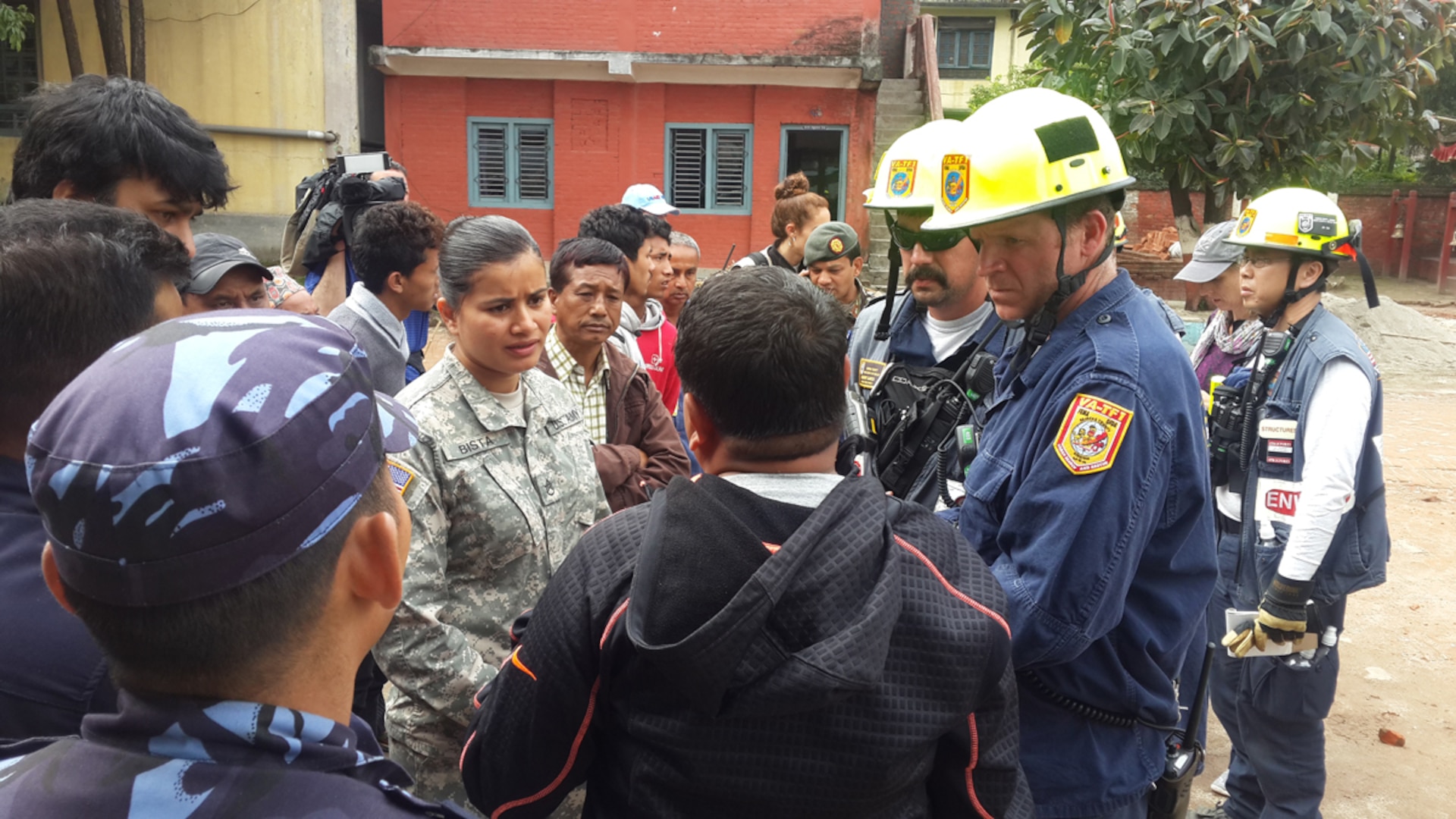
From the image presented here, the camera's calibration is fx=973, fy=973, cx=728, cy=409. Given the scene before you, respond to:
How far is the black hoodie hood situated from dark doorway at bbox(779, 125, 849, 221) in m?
14.4

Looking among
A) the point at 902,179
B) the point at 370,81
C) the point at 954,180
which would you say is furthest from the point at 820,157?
the point at 954,180

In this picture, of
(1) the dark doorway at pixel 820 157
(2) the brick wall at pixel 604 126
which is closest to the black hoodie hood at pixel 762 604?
(2) the brick wall at pixel 604 126

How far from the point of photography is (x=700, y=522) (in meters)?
1.41

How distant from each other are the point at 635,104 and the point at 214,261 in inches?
520

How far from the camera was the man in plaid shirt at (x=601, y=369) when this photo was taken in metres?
3.32

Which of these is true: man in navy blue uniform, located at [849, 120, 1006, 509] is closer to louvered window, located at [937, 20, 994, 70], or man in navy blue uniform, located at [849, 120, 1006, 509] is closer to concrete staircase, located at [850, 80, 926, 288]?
concrete staircase, located at [850, 80, 926, 288]

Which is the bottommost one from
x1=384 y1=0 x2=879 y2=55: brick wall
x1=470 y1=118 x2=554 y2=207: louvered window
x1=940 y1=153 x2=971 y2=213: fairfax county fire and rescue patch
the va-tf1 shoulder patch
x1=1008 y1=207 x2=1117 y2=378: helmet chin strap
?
the va-tf1 shoulder patch

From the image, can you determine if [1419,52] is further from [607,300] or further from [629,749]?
[629,749]

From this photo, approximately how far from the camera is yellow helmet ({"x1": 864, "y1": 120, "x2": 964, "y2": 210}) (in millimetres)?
3244

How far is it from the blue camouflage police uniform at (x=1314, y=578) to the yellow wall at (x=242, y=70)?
13811 mm

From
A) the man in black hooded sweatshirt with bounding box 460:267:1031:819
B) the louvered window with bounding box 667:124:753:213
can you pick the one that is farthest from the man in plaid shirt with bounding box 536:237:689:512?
the louvered window with bounding box 667:124:753:213

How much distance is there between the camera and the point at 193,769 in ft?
2.91

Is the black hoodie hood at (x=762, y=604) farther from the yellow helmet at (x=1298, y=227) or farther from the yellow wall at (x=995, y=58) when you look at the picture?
the yellow wall at (x=995, y=58)

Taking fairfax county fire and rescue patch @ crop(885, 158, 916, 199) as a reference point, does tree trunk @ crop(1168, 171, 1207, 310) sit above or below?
above
